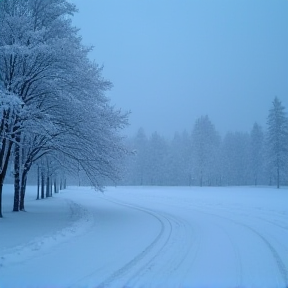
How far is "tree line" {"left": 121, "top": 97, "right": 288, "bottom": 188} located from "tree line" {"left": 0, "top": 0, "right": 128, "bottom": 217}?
132ft

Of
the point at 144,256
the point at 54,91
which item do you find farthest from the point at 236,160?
the point at 144,256

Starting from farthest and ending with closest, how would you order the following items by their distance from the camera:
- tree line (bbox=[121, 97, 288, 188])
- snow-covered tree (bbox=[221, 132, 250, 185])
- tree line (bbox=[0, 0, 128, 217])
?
1. snow-covered tree (bbox=[221, 132, 250, 185])
2. tree line (bbox=[121, 97, 288, 188])
3. tree line (bbox=[0, 0, 128, 217])

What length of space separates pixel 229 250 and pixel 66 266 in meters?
4.66

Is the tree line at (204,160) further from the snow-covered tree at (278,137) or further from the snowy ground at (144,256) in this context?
the snowy ground at (144,256)

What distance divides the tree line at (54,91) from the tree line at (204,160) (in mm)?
40231

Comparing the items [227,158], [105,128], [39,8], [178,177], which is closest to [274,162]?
[227,158]

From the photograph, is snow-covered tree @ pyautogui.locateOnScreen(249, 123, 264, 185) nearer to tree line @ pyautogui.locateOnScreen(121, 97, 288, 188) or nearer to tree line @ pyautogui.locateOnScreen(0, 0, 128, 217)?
tree line @ pyautogui.locateOnScreen(121, 97, 288, 188)

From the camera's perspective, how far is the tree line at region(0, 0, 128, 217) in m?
13.7

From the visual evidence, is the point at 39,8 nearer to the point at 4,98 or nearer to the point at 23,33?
the point at 23,33

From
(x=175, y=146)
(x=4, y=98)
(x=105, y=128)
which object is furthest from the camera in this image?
(x=175, y=146)

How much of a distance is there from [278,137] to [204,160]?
1428 centimetres

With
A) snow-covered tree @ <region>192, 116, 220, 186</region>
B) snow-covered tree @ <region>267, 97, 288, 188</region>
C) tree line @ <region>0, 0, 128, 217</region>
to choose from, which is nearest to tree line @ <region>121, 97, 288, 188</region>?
snow-covered tree @ <region>192, 116, 220, 186</region>

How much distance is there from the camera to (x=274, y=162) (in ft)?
155

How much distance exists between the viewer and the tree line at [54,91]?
1366 cm
